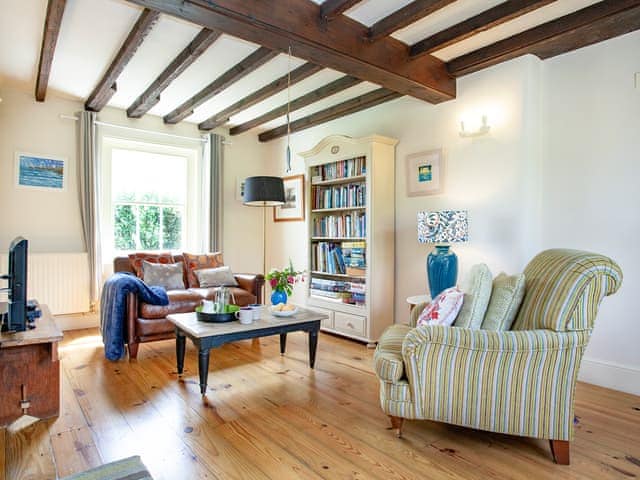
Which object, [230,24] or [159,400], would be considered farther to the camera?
[159,400]

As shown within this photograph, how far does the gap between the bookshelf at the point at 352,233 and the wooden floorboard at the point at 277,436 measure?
1.01 meters

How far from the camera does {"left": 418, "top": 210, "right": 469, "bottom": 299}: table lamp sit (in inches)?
118

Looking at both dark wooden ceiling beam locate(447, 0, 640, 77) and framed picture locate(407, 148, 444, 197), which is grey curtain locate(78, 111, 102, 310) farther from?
dark wooden ceiling beam locate(447, 0, 640, 77)

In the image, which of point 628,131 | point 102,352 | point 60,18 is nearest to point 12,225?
point 102,352

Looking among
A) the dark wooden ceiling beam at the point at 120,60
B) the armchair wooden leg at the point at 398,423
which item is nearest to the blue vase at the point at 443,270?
the armchair wooden leg at the point at 398,423

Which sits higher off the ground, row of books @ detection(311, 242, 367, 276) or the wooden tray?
row of books @ detection(311, 242, 367, 276)

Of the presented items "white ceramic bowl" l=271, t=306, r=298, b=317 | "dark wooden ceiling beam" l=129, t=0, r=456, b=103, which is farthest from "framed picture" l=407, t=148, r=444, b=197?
"white ceramic bowl" l=271, t=306, r=298, b=317

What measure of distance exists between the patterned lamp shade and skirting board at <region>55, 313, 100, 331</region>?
3759mm

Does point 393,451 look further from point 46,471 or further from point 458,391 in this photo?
point 46,471

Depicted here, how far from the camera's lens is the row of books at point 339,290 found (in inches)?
158

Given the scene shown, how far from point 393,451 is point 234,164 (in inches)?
173

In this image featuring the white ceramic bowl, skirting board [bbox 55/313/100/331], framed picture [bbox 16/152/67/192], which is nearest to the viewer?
the white ceramic bowl

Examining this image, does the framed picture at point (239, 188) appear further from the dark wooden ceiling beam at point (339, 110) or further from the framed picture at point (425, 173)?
the framed picture at point (425, 173)

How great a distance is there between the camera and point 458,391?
1.93 meters
